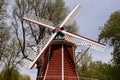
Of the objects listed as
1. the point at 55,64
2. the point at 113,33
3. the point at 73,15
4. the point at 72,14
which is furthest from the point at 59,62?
the point at 113,33

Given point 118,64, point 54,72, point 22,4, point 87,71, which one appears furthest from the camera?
point 87,71

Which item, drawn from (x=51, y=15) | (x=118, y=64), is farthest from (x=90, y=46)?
(x=118, y=64)

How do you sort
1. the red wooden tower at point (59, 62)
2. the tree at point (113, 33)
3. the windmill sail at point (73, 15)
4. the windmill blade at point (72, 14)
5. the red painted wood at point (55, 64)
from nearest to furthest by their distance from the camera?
the red painted wood at point (55, 64) → the red wooden tower at point (59, 62) → the windmill blade at point (72, 14) → the windmill sail at point (73, 15) → the tree at point (113, 33)

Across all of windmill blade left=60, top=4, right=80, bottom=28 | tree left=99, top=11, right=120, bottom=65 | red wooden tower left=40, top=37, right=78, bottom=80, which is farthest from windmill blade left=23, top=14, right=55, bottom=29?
tree left=99, top=11, right=120, bottom=65

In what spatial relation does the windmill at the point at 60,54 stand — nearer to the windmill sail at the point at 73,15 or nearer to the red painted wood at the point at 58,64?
the red painted wood at the point at 58,64

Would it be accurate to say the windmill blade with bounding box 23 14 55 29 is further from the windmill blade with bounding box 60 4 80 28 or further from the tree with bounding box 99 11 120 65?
the tree with bounding box 99 11 120 65

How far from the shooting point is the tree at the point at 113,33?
39438mm

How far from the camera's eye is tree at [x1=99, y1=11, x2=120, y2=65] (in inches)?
1553

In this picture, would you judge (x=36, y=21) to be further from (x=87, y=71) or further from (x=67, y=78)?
(x=87, y=71)

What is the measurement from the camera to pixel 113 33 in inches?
1566

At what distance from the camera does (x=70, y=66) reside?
27391mm

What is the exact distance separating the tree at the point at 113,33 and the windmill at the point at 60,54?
478 inches

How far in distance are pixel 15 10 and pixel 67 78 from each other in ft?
39.9

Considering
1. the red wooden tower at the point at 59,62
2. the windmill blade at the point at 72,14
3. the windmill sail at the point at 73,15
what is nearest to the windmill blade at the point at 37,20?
the windmill blade at the point at 72,14
